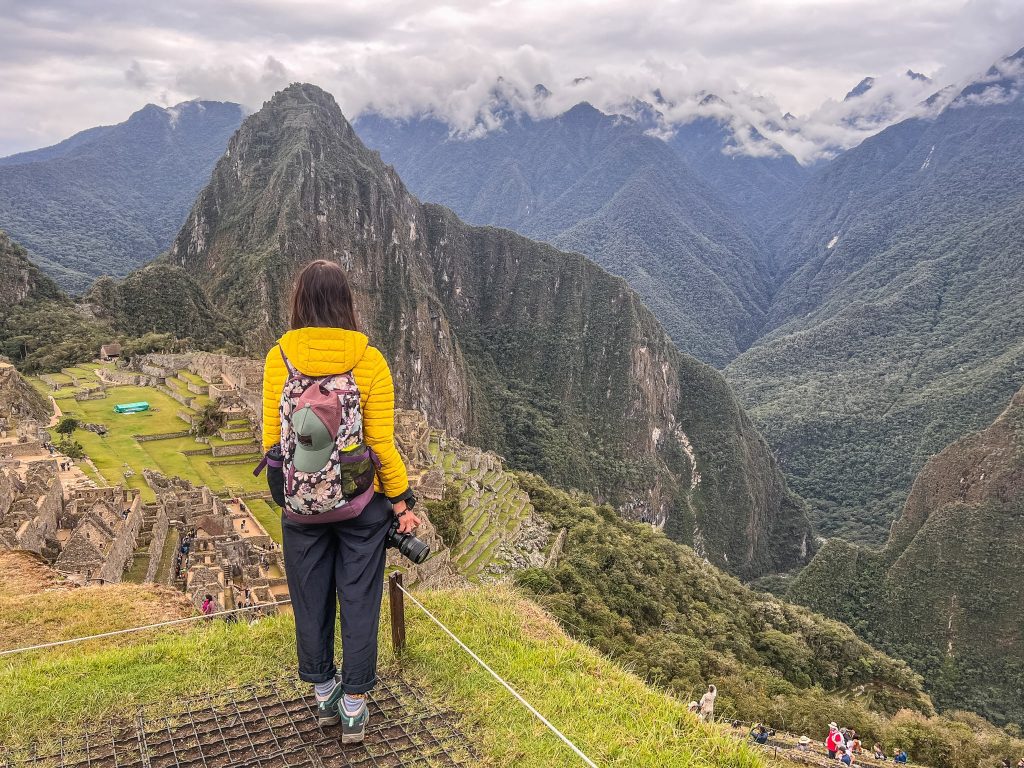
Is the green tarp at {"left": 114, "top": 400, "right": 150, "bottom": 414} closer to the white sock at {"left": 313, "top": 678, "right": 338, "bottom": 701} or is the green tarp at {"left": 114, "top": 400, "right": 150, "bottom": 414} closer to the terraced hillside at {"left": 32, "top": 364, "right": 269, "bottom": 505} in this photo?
the terraced hillside at {"left": 32, "top": 364, "right": 269, "bottom": 505}

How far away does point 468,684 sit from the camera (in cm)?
468

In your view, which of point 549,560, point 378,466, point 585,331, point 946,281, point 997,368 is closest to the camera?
point 378,466

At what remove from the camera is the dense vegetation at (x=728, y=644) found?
16.2 m

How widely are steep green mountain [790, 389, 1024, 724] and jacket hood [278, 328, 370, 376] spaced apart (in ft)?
157

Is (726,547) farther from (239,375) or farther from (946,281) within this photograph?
(946,281)

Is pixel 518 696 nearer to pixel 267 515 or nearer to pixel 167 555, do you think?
pixel 167 555

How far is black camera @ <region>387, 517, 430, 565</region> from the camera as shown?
4133mm

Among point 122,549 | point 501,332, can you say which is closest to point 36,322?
point 122,549

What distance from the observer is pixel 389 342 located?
3954 inches

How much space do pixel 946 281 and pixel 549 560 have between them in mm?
179420

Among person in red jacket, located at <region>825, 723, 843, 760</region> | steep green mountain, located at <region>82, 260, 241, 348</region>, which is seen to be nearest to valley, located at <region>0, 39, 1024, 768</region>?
steep green mountain, located at <region>82, 260, 241, 348</region>

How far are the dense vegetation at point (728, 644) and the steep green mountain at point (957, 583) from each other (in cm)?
1250

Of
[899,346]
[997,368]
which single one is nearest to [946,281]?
[899,346]

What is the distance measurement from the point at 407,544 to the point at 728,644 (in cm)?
2566
